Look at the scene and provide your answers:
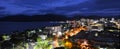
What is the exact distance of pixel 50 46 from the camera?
30.6 metres

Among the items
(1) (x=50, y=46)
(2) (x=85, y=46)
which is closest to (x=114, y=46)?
(2) (x=85, y=46)

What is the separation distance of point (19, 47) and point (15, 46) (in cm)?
37

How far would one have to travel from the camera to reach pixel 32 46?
1198 inches

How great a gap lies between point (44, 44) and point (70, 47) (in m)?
4.12

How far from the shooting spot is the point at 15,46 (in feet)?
92.7

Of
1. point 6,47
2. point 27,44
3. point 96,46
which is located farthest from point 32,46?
point 96,46

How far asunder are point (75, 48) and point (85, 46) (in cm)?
182

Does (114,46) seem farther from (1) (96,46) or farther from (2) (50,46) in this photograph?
(2) (50,46)

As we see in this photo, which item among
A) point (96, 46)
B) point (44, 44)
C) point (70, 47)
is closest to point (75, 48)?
point (70, 47)

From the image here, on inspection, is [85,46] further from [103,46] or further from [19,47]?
[19,47]

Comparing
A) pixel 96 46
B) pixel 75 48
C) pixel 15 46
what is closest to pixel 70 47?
pixel 75 48

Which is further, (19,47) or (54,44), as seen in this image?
(54,44)

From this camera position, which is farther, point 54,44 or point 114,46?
point 54,44

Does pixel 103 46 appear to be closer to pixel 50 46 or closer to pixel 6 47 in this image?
pixel 50 46
